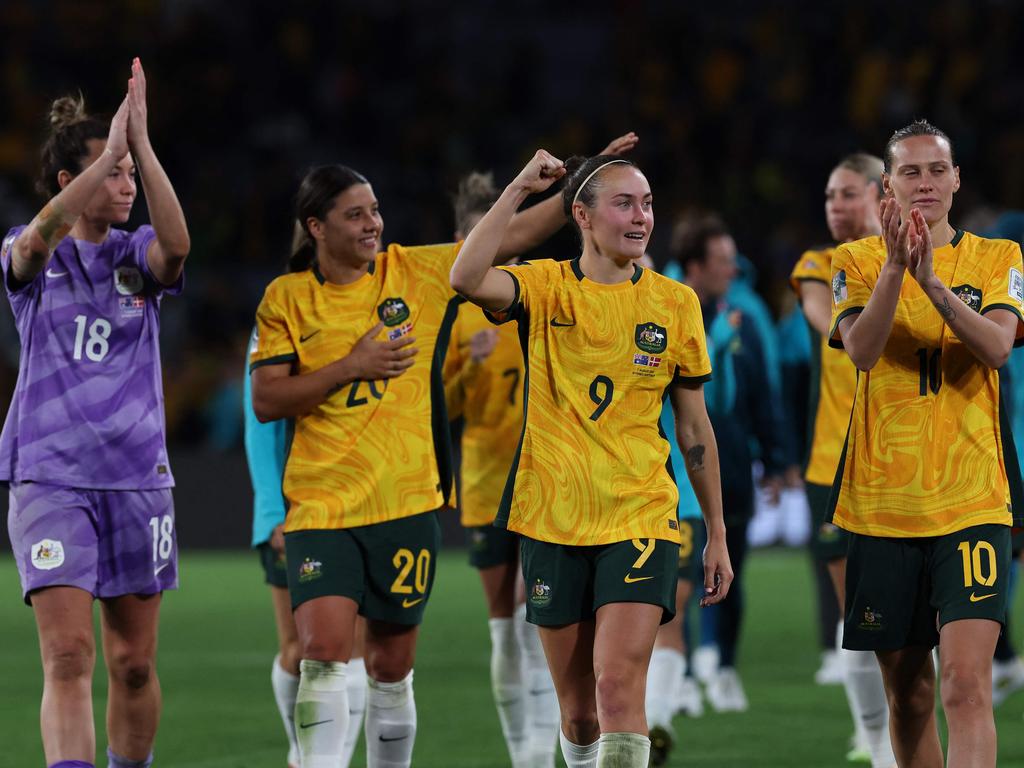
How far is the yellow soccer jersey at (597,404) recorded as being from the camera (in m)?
5.37

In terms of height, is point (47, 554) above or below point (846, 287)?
below

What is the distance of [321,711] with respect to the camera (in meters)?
5.85

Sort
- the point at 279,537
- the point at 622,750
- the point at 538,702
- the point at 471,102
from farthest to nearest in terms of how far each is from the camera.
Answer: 1. the point at 471,102
2. the point at 538,702
3. the point at 279,537
4. the point at 622,750

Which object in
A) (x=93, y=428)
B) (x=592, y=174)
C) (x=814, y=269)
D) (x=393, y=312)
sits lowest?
(x=93, y=428)

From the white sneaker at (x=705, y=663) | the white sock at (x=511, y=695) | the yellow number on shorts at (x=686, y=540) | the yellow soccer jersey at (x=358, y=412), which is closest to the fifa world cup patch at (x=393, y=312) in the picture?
the yellow soccer jersey at (x=358, y=412)

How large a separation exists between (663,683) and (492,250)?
3061 mm

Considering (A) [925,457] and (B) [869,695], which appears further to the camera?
(B) [869,695]

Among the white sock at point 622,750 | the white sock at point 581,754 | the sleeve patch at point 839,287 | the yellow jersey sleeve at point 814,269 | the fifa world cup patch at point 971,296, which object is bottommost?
the white sock at point 581,754

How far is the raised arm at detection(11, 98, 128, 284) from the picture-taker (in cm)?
553

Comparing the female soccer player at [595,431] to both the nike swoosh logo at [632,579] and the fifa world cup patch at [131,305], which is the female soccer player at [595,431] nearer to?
the nike swoosh logo at [632,579]

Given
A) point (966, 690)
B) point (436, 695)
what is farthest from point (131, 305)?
point (436, 695)

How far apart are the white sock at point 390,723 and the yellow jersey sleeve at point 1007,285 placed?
2.39m

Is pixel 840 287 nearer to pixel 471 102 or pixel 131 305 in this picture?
pixel 131 305

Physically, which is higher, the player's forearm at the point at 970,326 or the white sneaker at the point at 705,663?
the player's forearm at the point at 970,326
